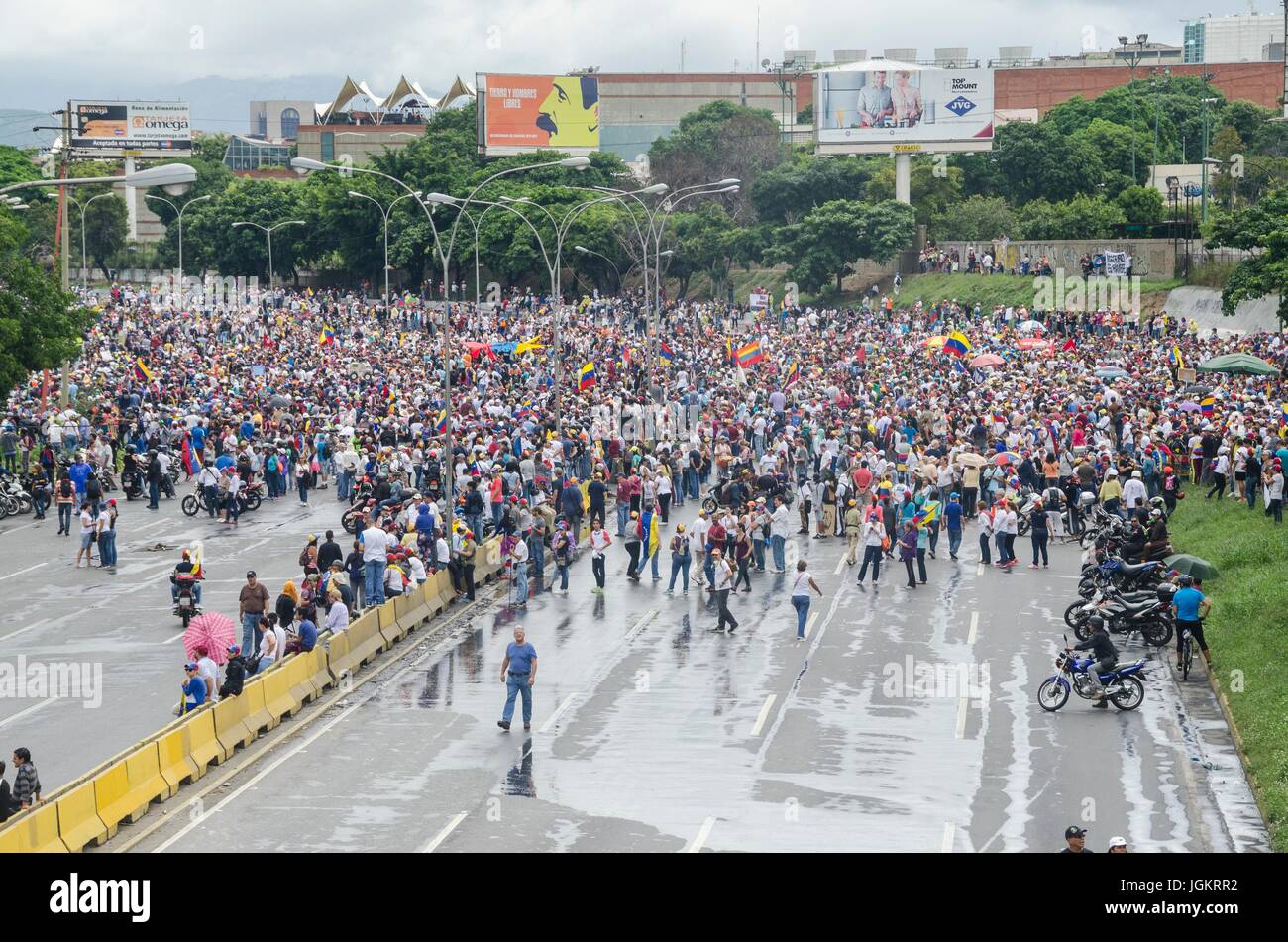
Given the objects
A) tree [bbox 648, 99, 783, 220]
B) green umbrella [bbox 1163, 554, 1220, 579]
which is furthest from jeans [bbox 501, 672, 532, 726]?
tree [bbox 648, 99, 783, 220]

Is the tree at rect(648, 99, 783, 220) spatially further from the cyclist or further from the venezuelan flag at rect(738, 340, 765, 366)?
the cyclist

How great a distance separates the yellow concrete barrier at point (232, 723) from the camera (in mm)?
20688

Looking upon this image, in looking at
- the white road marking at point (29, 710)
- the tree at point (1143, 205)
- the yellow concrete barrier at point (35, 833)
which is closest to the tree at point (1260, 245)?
the tree at point (1143, 205)

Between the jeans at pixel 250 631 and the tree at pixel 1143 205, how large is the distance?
2479 inches

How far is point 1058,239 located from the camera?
79625 millimetres

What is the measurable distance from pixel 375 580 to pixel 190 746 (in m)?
8.56

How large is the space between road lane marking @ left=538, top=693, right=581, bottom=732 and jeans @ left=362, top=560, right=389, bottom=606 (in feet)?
18.6

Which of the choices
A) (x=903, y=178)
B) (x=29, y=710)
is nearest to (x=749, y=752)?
(x=29, y=710)

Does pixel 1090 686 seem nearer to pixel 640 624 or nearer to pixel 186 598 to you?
pixel 640 624

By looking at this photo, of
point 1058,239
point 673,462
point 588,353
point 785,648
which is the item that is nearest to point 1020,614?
point 785,648

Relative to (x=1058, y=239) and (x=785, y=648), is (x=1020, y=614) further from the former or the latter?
(x=1058, y=239)

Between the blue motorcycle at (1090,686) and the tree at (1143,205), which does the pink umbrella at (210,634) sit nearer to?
the blue motorcycle at (1090,686)

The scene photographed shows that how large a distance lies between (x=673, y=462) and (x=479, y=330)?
3405cm

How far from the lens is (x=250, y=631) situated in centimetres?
2614
